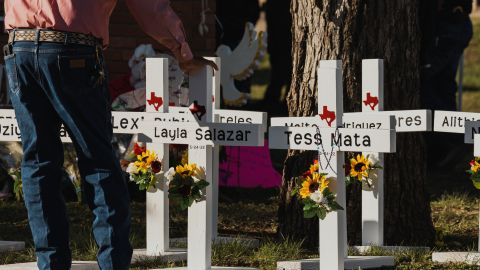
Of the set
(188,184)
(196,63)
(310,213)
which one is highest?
(196,63)

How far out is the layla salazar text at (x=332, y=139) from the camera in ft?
19.5

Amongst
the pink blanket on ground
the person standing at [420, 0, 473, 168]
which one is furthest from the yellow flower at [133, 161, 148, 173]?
the person standing at [420, 0, 473, 168]

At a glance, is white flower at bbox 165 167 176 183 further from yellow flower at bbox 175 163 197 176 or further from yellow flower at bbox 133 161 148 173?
yellow flower at bbox 133 161 148 173

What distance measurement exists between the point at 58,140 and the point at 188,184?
0.91 metres

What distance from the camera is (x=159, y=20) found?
5.49 metres

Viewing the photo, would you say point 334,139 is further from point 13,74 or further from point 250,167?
point 250,167

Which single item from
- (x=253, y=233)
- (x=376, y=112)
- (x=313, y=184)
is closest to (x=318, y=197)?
(x=313, y=184)

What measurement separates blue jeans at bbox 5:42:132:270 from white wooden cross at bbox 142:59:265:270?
32.0 inches

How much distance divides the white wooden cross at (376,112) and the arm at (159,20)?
128 cm

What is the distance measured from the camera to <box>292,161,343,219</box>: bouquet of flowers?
5949 mm

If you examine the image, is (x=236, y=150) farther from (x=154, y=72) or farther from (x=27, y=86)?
(x=27, y=86)

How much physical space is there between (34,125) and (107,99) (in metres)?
0.31

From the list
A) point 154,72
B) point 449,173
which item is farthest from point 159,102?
point 449,173

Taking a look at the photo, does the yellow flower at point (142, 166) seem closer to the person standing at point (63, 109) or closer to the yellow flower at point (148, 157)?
the yellow flower at point (148, 157)
